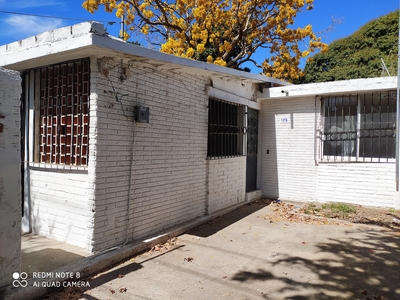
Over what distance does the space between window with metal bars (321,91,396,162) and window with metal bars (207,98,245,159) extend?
2.39 meters

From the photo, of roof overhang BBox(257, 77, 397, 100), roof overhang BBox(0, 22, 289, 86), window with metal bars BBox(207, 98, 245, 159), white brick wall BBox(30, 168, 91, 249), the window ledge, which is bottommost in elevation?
white brick wall BBox(30, 168, 91, 249)

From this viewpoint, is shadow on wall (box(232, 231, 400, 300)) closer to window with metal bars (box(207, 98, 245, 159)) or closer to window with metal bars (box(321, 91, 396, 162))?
window with metal bars (box(207, 98, 245, 159))

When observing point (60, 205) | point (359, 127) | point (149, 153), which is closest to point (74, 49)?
point (149, 153)

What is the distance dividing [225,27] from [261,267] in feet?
45.6

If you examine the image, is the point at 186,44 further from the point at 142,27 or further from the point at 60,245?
the point at 60,245

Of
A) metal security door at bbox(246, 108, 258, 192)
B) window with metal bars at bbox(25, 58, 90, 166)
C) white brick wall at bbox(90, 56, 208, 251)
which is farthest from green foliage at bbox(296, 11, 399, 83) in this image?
window with metal bars at bbox(25, 58, 90, 166)

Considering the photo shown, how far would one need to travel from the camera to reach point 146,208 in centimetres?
474

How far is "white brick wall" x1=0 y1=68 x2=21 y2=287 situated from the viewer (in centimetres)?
294

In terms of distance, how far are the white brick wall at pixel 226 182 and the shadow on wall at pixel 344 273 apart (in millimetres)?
2486

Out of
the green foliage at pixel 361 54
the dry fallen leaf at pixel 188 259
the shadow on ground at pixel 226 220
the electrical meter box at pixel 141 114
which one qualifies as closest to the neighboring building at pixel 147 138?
the electrical meter box at pixel 141 114

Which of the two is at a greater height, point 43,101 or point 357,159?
point 43,101

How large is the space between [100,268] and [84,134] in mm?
1836

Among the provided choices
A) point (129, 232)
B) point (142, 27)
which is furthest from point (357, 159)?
point (142, 27)

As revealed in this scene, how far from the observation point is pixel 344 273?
12.6ft
